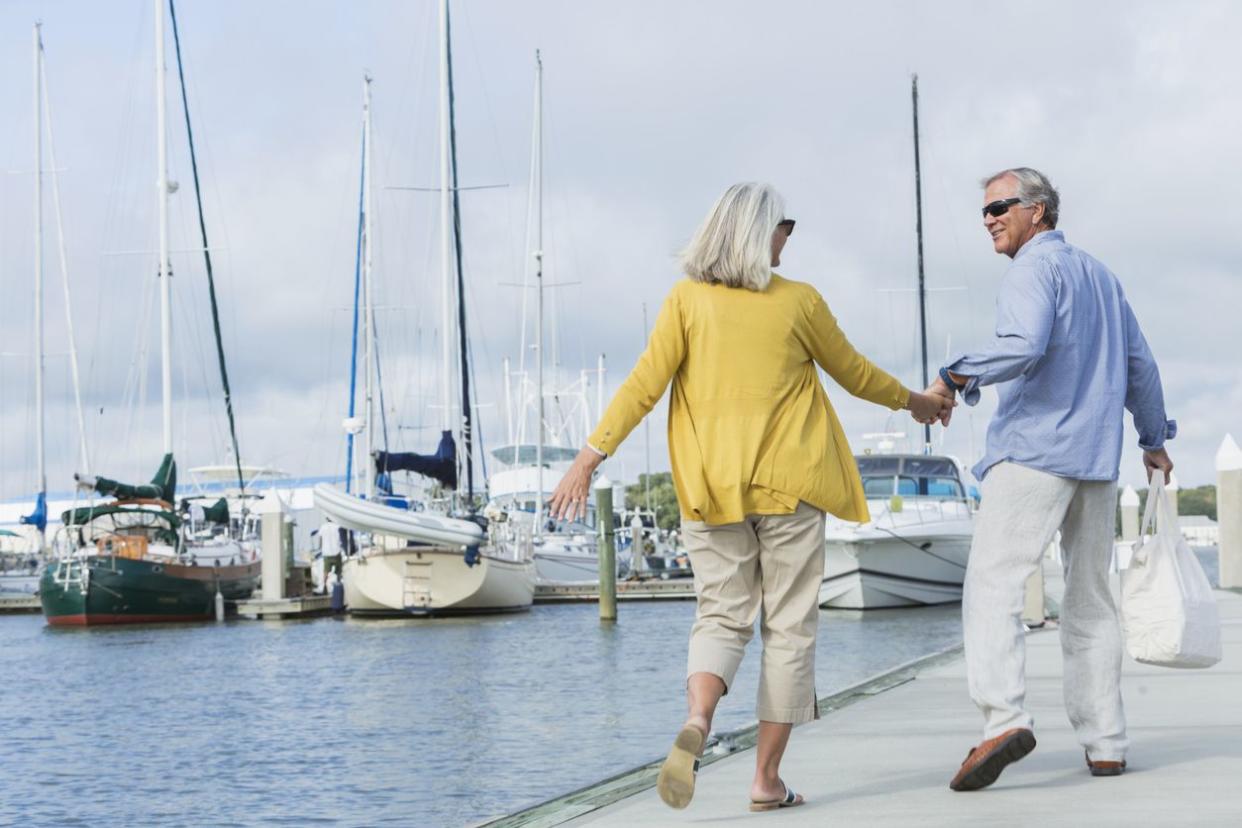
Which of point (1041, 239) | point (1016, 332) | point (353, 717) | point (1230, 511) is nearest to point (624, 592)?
point (1230, 511)

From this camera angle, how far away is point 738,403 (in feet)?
14.9

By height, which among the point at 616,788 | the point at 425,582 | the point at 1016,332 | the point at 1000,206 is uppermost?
the point at 1000,206

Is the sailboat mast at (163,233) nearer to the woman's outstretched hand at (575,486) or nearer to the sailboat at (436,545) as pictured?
the sailboat at (436,545)

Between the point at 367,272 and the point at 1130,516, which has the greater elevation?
the point at 367,272

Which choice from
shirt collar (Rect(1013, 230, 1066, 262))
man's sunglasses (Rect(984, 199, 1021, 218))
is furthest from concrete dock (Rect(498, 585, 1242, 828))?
man's sunglasses (Rect(984, 199, 1021, 218))

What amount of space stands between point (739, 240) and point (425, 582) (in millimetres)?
29426

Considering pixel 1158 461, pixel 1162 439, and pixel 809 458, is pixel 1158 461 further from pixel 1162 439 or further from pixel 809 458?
pixel 809 458

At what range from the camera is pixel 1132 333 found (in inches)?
194

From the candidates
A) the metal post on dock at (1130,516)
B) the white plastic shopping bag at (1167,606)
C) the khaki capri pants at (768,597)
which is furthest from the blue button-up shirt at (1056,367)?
the metal post on dock at (1130,516)

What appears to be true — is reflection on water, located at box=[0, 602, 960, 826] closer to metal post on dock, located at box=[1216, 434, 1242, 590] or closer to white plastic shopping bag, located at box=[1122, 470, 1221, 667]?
white plastic shopping bag, located at box=[1122, 470, 1221, 667]

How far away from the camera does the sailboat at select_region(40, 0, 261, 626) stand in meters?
34.6

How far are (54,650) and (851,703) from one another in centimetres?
2266

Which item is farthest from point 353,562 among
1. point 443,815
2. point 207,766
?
point 443,815

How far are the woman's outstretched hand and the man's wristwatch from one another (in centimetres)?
108
